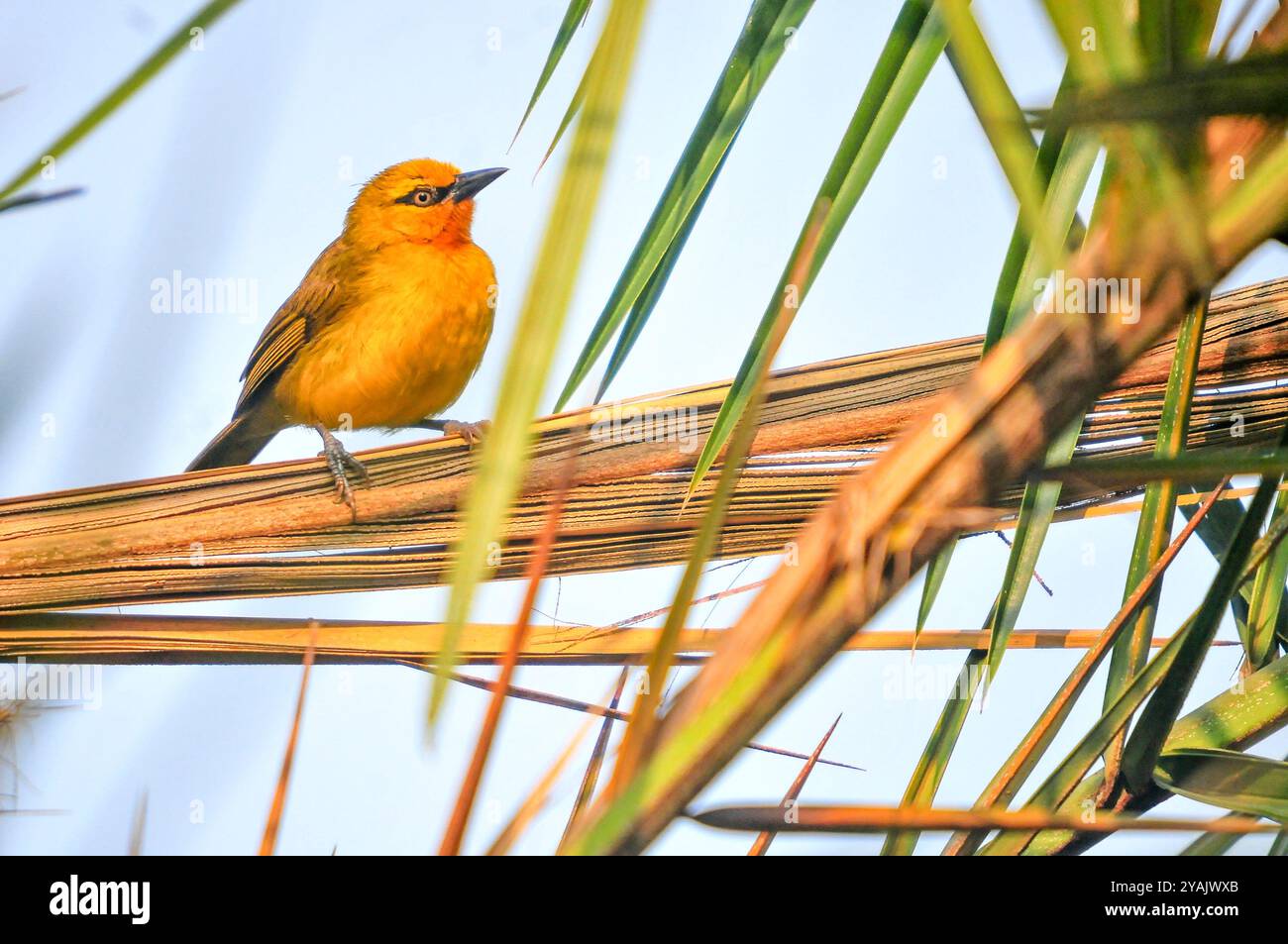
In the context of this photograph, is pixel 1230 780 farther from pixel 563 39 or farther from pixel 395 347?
pixel 395 347

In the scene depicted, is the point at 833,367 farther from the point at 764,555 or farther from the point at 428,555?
the point at 428,555

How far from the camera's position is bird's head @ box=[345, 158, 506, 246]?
11.0 ft

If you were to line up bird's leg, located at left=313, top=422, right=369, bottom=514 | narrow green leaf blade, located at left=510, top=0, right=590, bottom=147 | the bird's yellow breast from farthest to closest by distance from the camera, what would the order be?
the bird's yellow breast, bird's leg, located at left=313, top=422, right=369, bottom=514, narrow green leaf blade, located at left=510, top=0, right=590, bottom=147

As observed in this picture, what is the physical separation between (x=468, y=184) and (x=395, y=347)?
69 cm

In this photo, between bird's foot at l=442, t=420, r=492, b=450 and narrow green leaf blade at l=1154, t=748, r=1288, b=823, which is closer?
narrow green leaf blade at l=1154, t=748, r=1288, b=823

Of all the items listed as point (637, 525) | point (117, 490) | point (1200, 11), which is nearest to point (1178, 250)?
point (1200, 11)

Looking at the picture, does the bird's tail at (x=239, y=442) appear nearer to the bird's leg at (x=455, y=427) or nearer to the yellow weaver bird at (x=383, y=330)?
the yellow weaver bird at (x=383, y=330)

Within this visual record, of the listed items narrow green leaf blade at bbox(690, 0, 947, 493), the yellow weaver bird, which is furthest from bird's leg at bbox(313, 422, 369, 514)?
the yellow weaver bird

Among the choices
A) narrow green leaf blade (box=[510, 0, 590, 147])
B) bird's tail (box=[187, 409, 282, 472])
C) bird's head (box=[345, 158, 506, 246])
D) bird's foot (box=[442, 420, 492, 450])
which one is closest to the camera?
narrow green leaf blade (box=[510, 0, 590, 147])

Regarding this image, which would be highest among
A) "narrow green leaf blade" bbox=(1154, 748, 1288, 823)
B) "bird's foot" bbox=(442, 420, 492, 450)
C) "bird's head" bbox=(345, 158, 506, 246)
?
"bird's head" bbox=(345, 158, 506, 246)

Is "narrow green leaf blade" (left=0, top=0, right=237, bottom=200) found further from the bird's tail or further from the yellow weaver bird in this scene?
the bird's tail

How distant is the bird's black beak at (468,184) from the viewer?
341 centimetres

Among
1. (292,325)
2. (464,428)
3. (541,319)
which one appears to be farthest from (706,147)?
(292,325)

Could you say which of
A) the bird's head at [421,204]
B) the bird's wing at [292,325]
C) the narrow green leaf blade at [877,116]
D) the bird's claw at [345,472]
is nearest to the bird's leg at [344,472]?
the bird's claw at [345,472]
